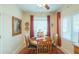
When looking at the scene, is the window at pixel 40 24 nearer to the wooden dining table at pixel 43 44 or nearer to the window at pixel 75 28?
the wooden dining table at pixel 43 44

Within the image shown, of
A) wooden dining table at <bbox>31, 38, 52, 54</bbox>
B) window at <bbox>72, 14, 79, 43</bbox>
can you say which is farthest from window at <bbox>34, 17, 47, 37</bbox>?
window at <bbox>72, 14, 79, 43</bbox>

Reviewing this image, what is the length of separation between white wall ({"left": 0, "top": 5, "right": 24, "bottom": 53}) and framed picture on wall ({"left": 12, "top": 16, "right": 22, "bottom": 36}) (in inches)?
2.7

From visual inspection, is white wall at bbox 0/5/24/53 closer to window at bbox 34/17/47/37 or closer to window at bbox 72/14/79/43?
window at bbox 34/17/47/37

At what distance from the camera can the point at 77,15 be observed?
2.75 metres

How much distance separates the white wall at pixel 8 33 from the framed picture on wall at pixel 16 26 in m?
0.07

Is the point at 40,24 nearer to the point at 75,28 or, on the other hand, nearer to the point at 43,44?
the point at 43,44

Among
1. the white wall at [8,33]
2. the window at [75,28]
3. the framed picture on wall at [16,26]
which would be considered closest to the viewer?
the white wall at [8,33]

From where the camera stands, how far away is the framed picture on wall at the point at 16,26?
2566 mm

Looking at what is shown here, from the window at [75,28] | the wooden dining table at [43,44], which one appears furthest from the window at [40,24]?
the window at [75,28]

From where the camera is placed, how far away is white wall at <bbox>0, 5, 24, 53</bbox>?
2.31 metres

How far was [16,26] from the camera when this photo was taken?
2617 millimetres

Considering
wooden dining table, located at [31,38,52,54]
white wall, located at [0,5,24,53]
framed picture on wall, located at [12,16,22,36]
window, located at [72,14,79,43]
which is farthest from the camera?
wooden dining table, located at [31,38,52,54]
